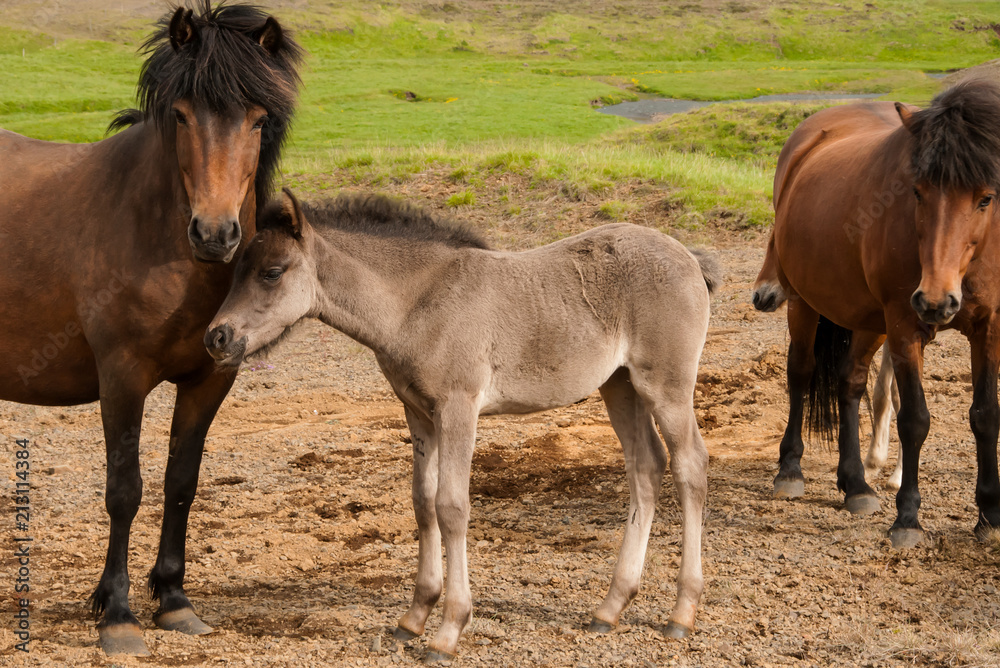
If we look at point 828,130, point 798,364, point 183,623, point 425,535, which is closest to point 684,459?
point 425,535

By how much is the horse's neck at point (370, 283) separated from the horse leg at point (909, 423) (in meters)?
3.24

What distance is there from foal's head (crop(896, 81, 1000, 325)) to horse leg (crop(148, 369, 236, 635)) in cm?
407

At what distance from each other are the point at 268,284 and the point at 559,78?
5310cm

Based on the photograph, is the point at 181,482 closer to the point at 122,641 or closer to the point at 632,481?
the point at 122,641

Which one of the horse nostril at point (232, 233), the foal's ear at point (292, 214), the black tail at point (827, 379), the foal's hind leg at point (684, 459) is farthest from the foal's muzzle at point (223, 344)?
the black tail at point (827, 379)

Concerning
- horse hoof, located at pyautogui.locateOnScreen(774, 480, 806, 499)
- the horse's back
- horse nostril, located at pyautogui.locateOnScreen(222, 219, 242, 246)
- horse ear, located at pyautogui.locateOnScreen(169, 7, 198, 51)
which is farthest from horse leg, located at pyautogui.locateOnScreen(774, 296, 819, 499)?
horse ear, located at pyautogui.locateOnScreen(169, 7, 198, 51)

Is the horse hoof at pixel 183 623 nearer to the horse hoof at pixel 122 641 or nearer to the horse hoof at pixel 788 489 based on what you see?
the horse hoof at pixel 122 641

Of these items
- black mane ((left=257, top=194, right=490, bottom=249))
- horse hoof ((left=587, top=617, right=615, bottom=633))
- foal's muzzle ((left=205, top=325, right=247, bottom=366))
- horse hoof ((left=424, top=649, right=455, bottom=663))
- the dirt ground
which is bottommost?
the dirt ground

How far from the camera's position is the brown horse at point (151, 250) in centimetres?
439

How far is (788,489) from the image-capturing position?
7.13 metres

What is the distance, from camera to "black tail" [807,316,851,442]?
7736mm

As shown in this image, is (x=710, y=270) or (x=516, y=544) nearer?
(x=710, y=270)

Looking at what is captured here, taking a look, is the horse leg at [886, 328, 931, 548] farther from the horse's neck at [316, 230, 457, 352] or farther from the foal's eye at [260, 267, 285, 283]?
the foal's eye at [260, 267, 285, 283]

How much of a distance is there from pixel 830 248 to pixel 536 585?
3.44 meters
